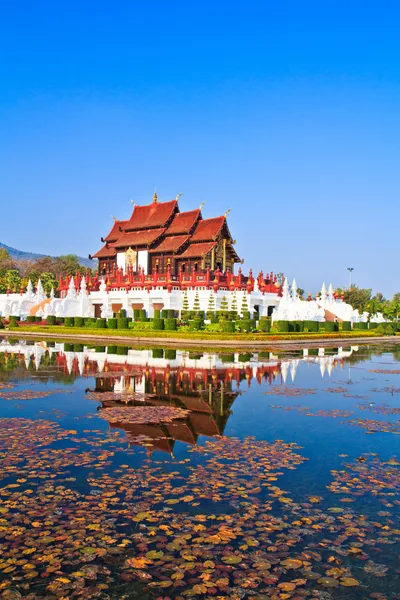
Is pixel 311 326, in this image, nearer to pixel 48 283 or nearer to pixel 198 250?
pixel 198 250

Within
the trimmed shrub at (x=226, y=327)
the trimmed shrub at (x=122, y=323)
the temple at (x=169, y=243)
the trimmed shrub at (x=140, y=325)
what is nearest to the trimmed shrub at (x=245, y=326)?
the trimmed shrub at (x=226, y=327)

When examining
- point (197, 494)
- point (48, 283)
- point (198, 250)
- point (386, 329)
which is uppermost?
point (198, 250)

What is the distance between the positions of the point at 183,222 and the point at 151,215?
19.7 feet

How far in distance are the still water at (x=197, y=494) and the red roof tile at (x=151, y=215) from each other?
169 ft

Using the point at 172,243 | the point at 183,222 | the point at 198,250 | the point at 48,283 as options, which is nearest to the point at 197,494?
the point at 198,250

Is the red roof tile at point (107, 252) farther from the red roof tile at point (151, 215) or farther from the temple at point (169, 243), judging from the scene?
the red roof tile at point (151, 215)

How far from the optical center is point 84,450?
10.1 meters

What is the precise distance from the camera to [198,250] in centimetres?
6031

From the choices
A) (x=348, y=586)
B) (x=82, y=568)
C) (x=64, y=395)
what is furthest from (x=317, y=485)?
(x=64, y=395)

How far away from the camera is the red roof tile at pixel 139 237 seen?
6488 cm

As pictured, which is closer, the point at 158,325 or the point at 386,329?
the point at 158,325

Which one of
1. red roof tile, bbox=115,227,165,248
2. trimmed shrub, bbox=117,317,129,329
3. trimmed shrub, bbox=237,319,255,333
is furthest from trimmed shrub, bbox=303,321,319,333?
red roof tile, bbox=115,227,165,248

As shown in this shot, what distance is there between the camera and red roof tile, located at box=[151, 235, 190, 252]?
61.8m

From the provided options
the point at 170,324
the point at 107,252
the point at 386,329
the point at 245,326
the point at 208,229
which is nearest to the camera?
the point at 245,326
